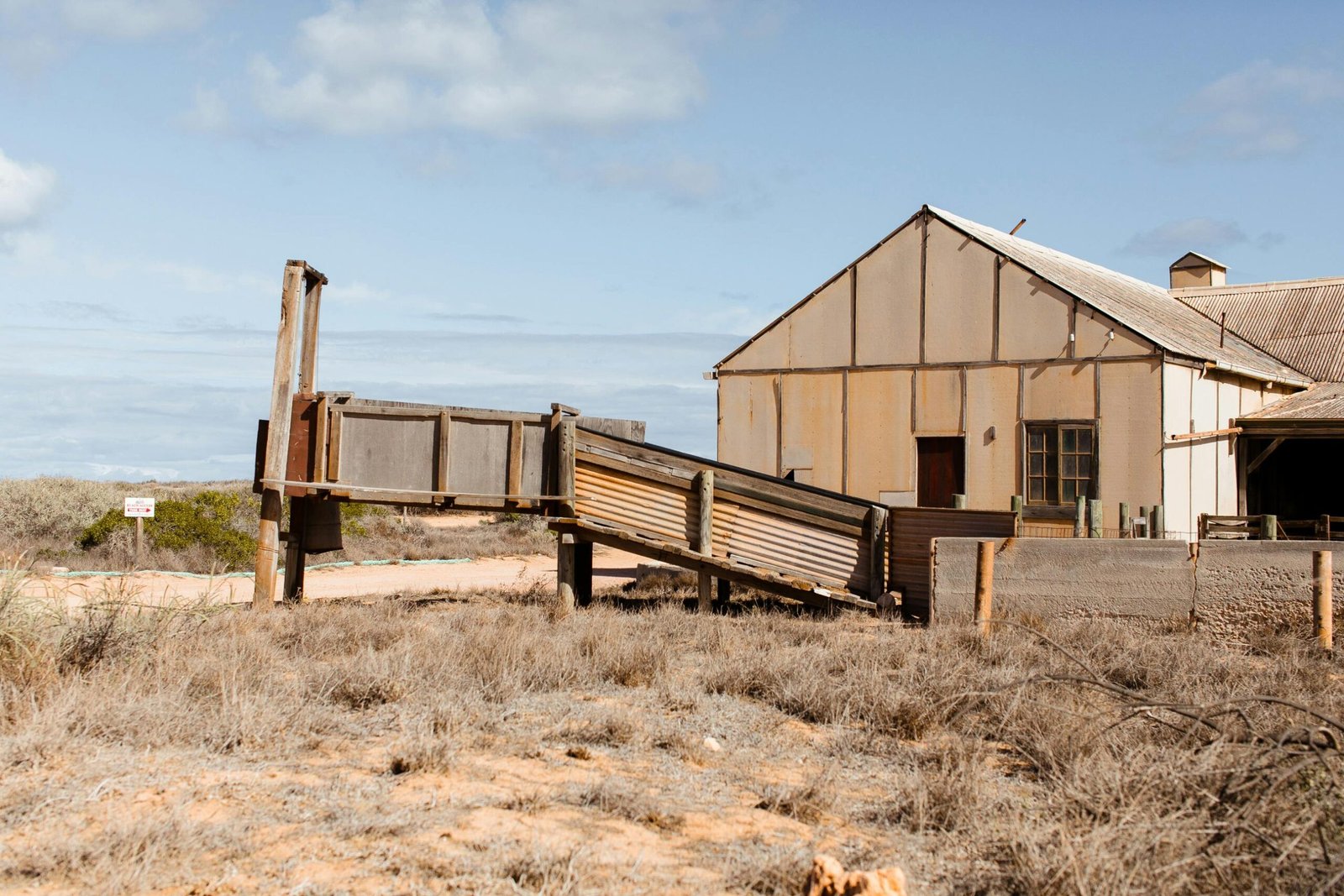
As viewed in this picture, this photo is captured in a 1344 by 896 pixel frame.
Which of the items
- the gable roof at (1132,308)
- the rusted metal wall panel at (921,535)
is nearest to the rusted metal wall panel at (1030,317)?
the gable roof at (1132,308)

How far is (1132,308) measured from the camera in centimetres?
2173

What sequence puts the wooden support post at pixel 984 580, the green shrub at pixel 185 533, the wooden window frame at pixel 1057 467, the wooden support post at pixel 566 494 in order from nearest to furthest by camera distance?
the wooden support post at pixel 984 580 → the wooden support post at pixel 566 494 → the wooden window frame at pixel 1057 467 → the green shrub at pixel 185 533

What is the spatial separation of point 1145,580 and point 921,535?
8.53 ft

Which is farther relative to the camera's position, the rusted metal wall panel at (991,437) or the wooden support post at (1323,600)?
the rusted metal wall panel at (991,437)

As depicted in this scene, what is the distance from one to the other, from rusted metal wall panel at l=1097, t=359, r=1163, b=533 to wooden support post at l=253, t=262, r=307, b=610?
1224cm

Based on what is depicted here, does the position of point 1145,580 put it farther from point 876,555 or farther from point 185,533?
point 185,533

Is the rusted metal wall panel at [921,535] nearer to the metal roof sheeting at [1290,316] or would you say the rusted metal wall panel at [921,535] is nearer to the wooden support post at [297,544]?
the wooden support post at [297,544]

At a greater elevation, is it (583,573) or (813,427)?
(813,427)

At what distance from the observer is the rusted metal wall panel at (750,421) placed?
2158 cm

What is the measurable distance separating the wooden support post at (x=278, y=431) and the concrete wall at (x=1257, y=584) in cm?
981

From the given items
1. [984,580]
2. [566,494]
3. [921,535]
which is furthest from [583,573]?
[984,580]

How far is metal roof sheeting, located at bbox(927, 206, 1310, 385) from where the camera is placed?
19188 millimetres

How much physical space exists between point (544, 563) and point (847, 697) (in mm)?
17554

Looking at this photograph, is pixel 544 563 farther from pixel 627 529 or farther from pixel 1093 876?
pixel 1093 876
